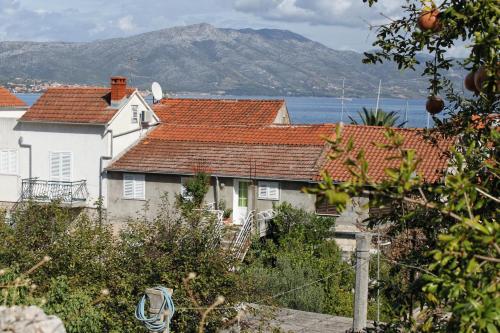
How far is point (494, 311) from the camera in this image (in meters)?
4.31

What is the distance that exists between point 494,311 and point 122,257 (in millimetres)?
12249

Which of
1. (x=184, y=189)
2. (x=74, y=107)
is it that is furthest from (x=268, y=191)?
(x=74, y=107)

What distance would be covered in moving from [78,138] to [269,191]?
9863 millimetres

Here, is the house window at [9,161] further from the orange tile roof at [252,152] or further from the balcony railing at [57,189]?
the orange tile roof at [252,152]

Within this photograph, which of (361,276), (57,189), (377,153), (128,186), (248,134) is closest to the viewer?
(361,276)

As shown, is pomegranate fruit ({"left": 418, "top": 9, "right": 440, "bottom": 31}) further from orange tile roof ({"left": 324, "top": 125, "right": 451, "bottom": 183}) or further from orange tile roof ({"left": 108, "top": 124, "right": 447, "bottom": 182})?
orange tile roof ({"left": 108, "top": 124, "right": 447, "bottom": 182})

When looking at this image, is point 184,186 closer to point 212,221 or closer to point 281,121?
point 281,121

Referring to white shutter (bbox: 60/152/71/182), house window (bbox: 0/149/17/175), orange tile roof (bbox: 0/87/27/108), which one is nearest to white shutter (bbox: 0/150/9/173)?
house window (bbox: 0/149/17/175)

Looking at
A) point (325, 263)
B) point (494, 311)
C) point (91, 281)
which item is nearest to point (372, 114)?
point (325, 263)

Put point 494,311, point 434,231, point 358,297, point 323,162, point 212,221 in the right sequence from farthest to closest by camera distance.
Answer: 1. point 323,162
2. point 212,221
3. point 358,297
4. point 434,231
5. point 494,311

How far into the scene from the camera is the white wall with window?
32.4 meters

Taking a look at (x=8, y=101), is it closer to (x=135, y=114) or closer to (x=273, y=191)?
(x=135, y=114)

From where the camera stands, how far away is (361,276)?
13.0 meters

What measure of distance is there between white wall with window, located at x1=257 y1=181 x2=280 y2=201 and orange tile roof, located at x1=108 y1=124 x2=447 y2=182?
400 mm
